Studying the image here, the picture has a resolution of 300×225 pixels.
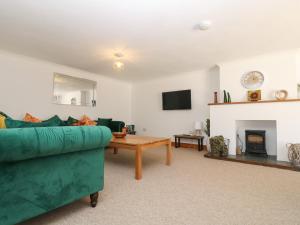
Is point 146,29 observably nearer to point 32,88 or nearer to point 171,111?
point 32,88

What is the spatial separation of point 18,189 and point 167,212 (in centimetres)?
121

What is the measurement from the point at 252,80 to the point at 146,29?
9.00 ft

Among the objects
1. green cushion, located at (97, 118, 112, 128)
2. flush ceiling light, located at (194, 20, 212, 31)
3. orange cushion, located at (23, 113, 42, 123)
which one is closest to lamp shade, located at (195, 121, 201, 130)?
green cushion, located at (97, 118, 112, 128)

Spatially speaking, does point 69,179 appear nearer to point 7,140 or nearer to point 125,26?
point 7,140

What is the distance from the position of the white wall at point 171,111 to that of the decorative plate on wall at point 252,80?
801mm

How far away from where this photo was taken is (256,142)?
3822 mm

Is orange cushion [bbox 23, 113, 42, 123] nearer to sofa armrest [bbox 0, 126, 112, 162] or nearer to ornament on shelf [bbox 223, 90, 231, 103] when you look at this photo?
sofa armrest [bbox 0, 126, 112, 162]

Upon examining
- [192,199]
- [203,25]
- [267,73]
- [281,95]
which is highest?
[203,25]

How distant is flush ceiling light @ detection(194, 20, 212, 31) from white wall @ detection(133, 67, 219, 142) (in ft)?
7.82

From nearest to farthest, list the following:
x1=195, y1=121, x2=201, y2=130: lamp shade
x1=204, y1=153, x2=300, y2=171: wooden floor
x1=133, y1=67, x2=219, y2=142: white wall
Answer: x1=204, y1=153, x2=300, y2=171: wooden floor < x1=195, y1=121, x2=201, y2=130: lamp shade < x1=133, y1=67, x2=219, y2=142: white wall

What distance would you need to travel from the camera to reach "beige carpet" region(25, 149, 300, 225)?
1506 mm

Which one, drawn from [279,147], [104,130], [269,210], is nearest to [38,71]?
[104,130]

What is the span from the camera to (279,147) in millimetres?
3377

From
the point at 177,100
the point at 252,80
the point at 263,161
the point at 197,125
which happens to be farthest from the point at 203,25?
the point at 177,100
